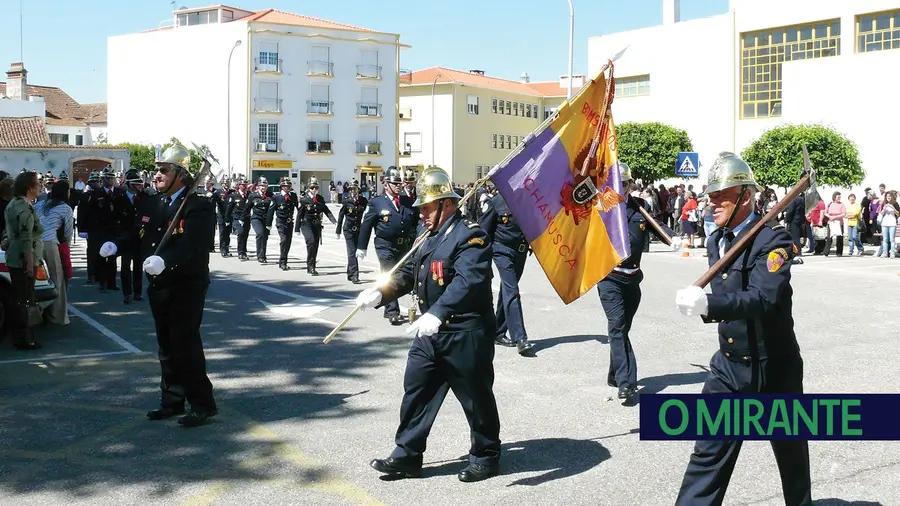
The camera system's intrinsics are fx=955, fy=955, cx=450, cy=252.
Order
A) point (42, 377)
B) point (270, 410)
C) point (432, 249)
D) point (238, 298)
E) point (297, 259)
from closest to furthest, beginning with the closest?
1. point (432, 249)
2. point (270, 410)
3. point (42, 377)
4. point (238, 298)
5. point (297, 259)

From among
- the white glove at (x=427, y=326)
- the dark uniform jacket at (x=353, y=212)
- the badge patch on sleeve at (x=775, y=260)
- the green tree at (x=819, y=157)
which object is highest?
the green tree at (x=819, y=157)

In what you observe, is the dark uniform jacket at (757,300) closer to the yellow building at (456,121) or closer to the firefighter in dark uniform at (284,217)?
the firefighter in dark uniform at (284,217)

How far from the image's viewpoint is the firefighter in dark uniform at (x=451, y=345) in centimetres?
576

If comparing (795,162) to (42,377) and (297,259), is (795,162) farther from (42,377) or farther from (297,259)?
(42,377)

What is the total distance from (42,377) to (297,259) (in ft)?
43.0

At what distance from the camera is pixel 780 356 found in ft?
14.9

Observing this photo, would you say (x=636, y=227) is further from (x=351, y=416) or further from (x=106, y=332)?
(x=106, y=332)

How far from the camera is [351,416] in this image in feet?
24.2

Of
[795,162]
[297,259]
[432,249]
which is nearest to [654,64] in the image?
[795,162]

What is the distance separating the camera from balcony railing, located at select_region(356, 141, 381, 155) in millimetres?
70688

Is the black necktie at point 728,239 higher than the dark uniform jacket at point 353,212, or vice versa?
the dark uniform jacket at point 353,212

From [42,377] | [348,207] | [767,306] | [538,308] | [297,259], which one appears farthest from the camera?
[297,259]

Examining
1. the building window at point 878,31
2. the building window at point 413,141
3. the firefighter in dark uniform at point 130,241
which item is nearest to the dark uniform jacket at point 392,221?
the firefighter in dark uniform at point 130,241

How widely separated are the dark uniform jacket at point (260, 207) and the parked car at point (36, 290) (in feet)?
31.0
